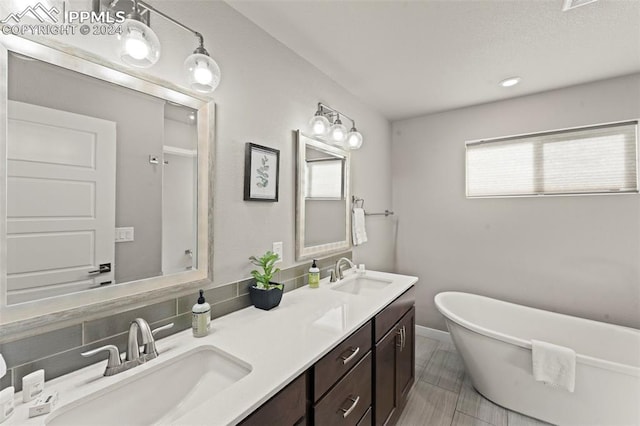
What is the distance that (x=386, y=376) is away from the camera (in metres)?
1.59

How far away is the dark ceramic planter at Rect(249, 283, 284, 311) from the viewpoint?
1.43 meters

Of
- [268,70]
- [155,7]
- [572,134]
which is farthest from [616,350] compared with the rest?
[155,7]

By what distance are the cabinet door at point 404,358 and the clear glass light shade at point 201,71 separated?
68.8 inches

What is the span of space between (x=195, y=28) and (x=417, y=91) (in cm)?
190

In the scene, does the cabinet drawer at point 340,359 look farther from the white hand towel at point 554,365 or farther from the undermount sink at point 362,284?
the white hand towel at point 554,365

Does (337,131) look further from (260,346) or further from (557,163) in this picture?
(557,163)

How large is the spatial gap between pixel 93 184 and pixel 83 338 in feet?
1.72

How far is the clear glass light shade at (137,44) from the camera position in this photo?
912 mm

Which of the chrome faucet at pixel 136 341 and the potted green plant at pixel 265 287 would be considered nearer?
the chrome faucet at pixel 136 341

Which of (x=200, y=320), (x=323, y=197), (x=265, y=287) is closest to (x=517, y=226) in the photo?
(x=323, y=197)

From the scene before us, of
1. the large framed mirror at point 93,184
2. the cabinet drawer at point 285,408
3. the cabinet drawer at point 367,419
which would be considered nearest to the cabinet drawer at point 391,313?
the cabinet drawer at point 367,419

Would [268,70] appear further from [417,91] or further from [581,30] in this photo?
[581,30]

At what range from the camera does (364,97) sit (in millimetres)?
2572

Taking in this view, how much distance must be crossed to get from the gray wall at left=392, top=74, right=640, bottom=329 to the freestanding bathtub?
0.22 meters
